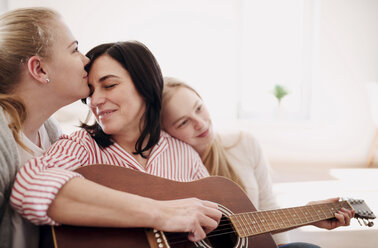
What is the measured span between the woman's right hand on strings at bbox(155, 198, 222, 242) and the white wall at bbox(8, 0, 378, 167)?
338 centimetres

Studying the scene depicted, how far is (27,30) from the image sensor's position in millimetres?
965

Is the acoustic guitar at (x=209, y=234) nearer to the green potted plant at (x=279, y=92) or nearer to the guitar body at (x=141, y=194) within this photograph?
the guitar body at (x=141, y=194)

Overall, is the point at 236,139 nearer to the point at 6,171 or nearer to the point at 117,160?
the point at 117,160

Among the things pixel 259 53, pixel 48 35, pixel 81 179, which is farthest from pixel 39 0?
pixel 81 179

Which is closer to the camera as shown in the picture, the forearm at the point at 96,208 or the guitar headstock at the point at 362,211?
the forearm at the point at 96,208

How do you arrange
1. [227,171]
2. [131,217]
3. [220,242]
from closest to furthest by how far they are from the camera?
[131,217] < [220,242] < [227,171]

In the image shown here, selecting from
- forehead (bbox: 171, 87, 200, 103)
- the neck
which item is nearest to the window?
forehead (bbox: 171, 87, 200, 103)

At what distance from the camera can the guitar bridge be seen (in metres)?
0.78

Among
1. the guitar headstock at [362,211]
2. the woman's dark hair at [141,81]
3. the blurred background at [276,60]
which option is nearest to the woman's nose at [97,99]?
the woman's dark hair at [141,81]

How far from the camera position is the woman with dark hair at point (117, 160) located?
29.6 inches

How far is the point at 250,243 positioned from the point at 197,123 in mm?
520

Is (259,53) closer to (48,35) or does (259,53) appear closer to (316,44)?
(316,44)

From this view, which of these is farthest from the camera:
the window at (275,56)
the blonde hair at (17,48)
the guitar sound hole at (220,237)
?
the window at (275,56)

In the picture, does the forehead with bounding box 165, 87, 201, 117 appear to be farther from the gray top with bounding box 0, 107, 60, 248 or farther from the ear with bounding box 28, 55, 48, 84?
the gray top with bounding box 0, 107, 60, 248
